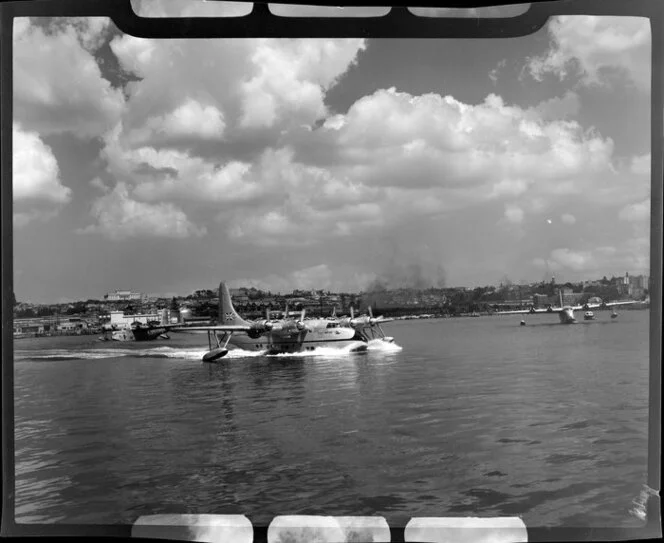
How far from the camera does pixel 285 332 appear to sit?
14.2ft

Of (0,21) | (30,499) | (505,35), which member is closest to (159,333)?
(30,499)

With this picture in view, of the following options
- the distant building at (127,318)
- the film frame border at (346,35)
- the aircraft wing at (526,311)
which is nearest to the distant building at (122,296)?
the distant building at (127,318)

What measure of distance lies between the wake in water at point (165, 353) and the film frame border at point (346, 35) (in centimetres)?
A: 52

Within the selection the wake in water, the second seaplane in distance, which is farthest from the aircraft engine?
the wake in water

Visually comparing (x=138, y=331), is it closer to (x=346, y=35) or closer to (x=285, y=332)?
(x=285, y=332)

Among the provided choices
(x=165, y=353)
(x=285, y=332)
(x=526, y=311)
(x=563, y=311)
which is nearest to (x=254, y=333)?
(x=285, y=332)

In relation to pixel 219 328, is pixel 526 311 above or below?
above

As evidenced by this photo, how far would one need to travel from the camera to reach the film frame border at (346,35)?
1822 mm

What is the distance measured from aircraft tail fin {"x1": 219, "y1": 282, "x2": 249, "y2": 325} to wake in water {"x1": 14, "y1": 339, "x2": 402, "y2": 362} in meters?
0.50

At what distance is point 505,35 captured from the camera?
1896mm

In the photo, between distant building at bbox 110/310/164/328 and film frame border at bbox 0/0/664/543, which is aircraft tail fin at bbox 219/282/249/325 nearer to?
distant building at bbox 110/310/164/328

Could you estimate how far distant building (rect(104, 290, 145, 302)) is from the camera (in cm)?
286

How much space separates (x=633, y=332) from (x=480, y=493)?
0.98 metres

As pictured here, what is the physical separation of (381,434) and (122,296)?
1.60m
